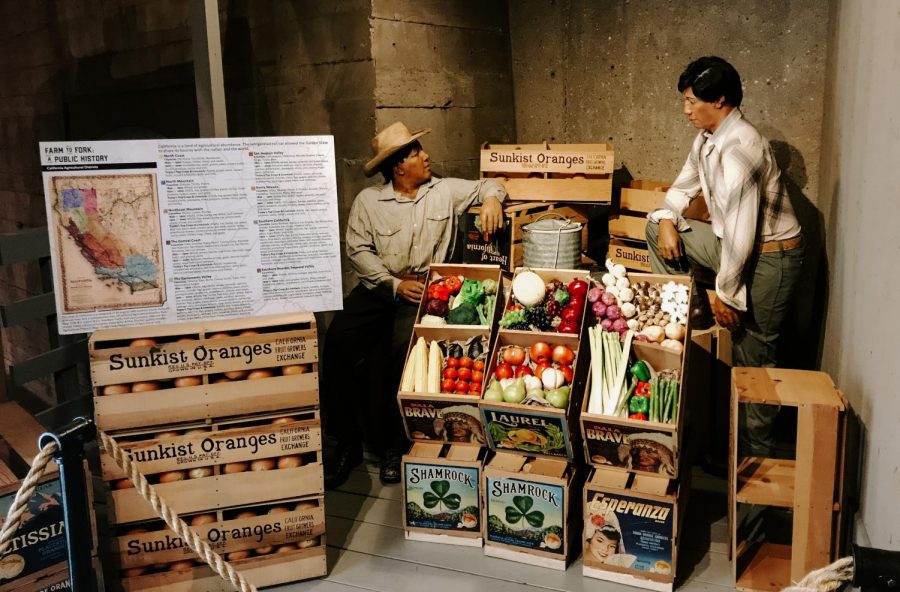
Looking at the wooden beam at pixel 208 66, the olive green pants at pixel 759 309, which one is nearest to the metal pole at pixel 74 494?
the wooden beam at pixel 208 66

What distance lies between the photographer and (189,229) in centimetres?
363

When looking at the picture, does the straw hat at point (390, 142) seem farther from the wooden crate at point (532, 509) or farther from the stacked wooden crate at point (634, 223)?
the wooden crate at point (532, 509)

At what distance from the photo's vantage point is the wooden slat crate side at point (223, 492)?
3465 mm

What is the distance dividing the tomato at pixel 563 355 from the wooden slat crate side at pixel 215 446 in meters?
1.15

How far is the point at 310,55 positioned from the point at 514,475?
137 inches

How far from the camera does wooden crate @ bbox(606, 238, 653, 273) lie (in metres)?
5.24

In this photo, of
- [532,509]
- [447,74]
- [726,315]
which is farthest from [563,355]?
[447,74]

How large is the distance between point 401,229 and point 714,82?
75.1 inches

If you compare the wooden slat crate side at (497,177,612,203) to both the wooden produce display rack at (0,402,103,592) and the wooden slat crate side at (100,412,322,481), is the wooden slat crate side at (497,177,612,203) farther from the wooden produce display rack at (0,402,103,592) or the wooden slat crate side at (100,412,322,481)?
the wooden produce display rack at (0,402,103,592)

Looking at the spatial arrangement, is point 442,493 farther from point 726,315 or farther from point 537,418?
point 726,315

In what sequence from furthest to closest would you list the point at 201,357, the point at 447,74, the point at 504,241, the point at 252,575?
the point at 447,74 → the point at 504,241 → the point at 252,575 → the point at 201,357

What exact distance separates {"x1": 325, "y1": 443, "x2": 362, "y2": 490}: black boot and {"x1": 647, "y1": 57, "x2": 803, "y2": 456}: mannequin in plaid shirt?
86.6 inches

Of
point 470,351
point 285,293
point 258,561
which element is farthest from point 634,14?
point 258,561

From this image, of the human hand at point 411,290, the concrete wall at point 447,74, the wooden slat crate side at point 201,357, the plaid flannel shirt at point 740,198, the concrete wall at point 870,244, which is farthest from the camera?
the concrete wall at point 447,74
